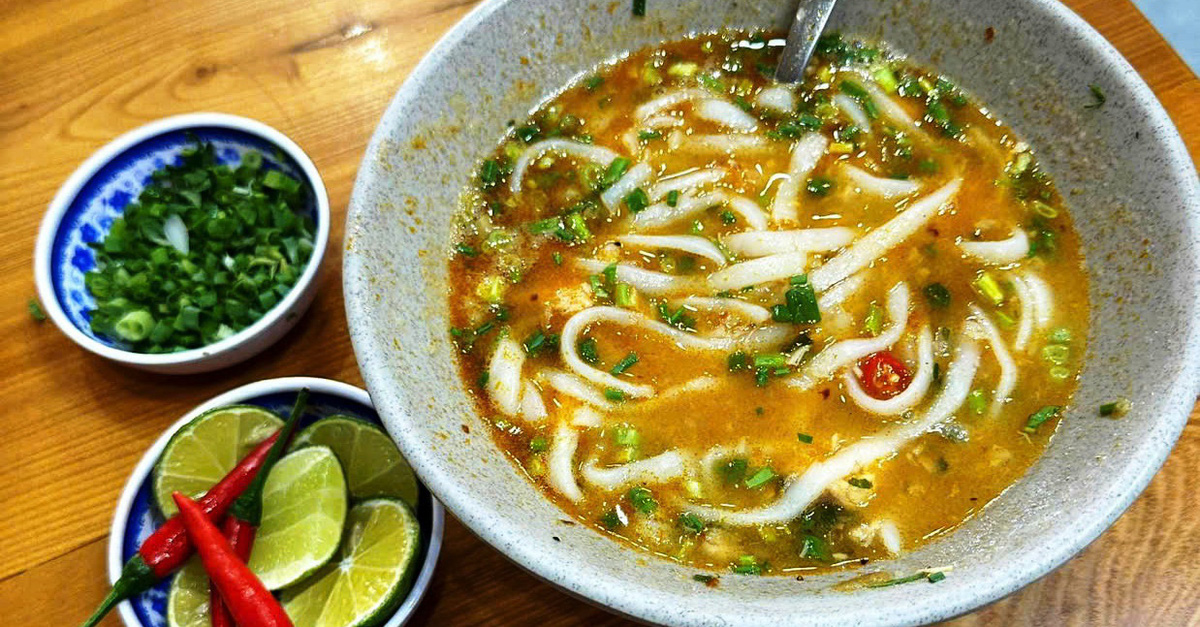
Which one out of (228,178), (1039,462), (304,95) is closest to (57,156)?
(228,178)

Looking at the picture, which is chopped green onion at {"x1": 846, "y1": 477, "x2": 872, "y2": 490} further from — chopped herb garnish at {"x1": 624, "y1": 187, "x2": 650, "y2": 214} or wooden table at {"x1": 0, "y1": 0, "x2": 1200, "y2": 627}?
chopped herb garnish at {"x1": 624, "y1": 187, "x2": 650, "y2": 214}

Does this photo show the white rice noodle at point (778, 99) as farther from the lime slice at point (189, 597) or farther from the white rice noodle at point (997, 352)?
the lime slice at point (189, 597)

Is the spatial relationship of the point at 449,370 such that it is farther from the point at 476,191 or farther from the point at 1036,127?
the point at 1036,127

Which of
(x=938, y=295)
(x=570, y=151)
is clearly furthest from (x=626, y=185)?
(x=938, y=295)

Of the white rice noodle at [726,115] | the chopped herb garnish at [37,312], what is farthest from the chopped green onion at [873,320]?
the chopped herb garnish at [37,312]

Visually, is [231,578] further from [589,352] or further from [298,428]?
[589,352]

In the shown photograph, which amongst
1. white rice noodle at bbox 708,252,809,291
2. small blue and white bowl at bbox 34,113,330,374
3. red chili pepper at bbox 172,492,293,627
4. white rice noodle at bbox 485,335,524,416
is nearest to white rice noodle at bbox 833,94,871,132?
white rice noodle at bbox 708,252,809,291
